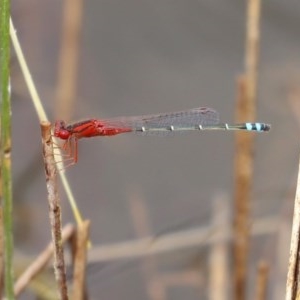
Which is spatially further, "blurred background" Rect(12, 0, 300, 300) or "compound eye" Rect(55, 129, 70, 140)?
"blurred background" Rect(12, 0, 300, 300)

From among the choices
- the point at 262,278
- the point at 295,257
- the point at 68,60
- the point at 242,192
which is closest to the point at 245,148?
the point at 242,192

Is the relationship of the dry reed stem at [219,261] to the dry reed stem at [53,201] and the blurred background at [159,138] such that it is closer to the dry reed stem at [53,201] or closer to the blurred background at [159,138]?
the blurred background at [159,138]

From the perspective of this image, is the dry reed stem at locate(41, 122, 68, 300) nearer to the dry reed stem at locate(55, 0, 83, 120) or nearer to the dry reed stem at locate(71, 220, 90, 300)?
the dry reed stem at locate(71, 220, 90, 300)

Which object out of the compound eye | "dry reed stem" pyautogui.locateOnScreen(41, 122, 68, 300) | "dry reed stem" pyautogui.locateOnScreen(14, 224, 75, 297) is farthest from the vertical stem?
"dry reed stem" pyautogui.locateOnScreen(14, 224, 75, 297)

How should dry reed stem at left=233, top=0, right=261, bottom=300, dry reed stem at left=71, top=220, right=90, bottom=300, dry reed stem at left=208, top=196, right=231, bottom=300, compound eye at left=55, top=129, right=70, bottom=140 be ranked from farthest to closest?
1. dry reed stem at left=208, top=196, right=231, bottom=300
2. dry reed stem at left=233, top=0, right=261, bottom=300
3. compound eye at left=55, top=129, right=70, bottom=140
4. dry reed stem at left=71, top=220, right=90, bottom=300

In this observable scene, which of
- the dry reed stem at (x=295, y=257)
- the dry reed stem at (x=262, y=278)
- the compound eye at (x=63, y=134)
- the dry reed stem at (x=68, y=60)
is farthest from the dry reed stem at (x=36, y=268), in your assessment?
the dry reed stem at (x=68, y=60)

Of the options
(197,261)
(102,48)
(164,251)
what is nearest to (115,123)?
(164,251)

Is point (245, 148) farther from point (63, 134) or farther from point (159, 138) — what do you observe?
point (159, 138)
